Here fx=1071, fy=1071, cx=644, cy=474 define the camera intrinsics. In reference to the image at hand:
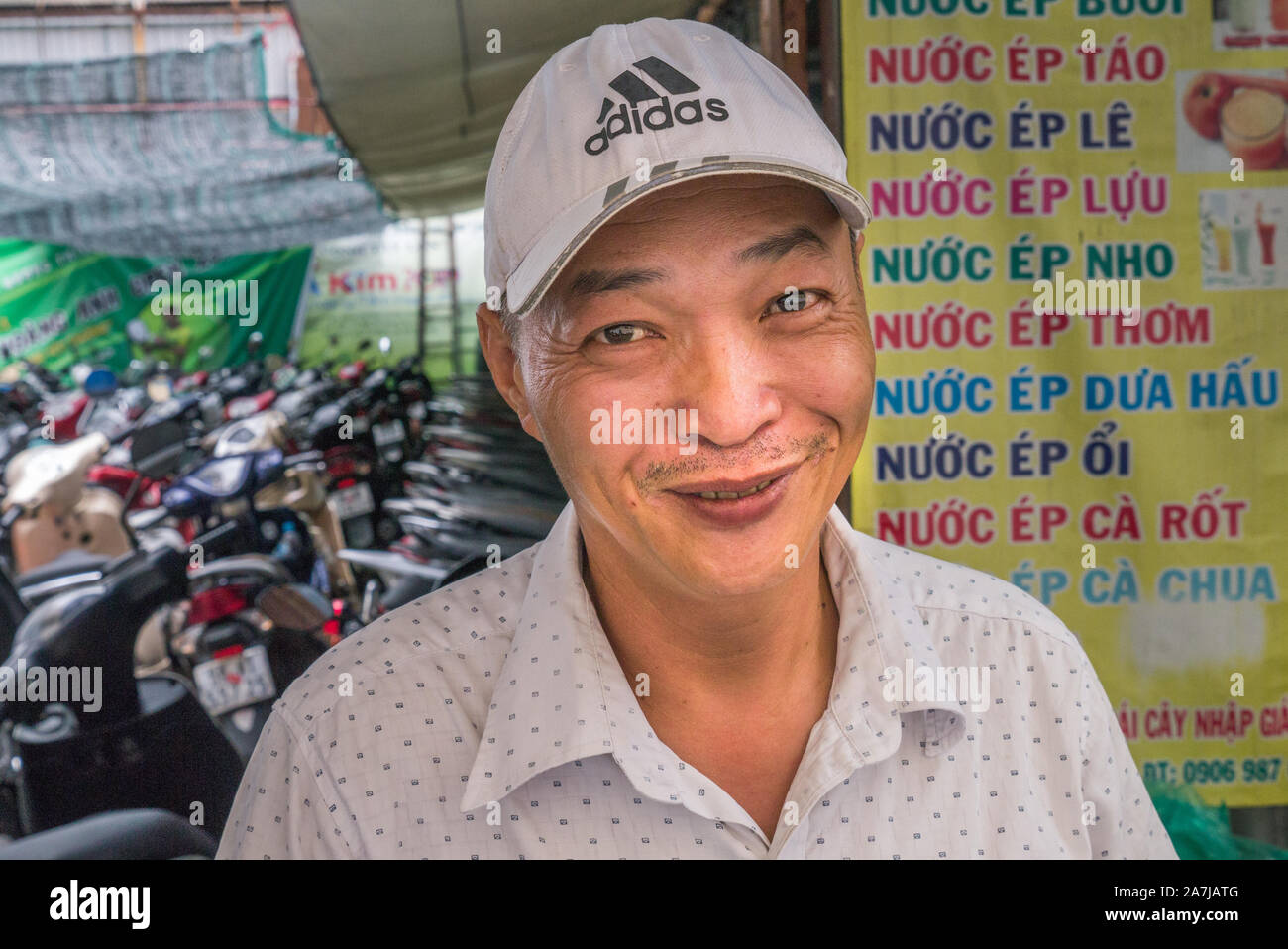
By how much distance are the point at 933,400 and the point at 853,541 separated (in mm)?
842

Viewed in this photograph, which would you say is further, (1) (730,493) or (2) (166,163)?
(2) (166,163)

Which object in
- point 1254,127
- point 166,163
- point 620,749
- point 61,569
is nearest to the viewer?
point 620,749

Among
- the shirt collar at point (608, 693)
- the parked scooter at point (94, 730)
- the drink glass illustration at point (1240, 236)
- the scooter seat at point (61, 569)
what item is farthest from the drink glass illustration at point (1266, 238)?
the scooter seat at point (61, 569)

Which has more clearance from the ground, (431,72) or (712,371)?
(431,72)

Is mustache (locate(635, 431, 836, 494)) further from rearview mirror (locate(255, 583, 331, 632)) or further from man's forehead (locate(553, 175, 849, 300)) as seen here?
rearview mirror (locate(255, 583, 331, 632))

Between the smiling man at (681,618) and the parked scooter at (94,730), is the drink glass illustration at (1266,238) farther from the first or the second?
the parked scooter at (94,730)

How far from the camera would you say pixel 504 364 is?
4.30 feet

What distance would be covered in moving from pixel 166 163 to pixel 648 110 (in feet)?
4.92

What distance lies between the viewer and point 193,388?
2.31 metres

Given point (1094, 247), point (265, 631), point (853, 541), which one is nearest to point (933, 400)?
point (1094, 247)

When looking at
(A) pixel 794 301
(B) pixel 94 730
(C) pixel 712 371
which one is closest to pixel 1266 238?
(A) pixel 794 301

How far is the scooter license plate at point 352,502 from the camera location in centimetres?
237

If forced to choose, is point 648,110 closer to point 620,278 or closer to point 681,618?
point 620,278
